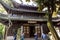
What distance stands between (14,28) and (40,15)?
3614 millimetres

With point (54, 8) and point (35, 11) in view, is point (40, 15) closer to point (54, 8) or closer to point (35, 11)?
point (35, 11)

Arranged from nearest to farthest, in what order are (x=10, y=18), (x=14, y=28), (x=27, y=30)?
(x=10, y=18) → (x=14, y=28) → (x=27, y=30)

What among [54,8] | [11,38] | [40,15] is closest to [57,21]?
[40,15]

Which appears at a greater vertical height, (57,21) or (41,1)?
(41,1)

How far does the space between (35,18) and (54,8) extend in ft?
31.4

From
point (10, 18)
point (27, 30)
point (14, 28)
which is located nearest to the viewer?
point (10, 18)

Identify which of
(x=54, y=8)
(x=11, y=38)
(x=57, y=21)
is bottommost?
(x=11, y=38)

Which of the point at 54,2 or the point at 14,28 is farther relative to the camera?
the point at 14,28

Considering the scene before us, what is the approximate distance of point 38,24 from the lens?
23.1 metres

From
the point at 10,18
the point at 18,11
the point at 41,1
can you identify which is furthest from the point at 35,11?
the point at 41,1

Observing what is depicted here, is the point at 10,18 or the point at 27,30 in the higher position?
the point at 10,18

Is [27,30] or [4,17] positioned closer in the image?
[4,17]

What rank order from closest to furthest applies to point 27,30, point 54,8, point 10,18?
point 54,8
point 10,18
point 27,30

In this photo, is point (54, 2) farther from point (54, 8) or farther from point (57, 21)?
point (57, 21)
